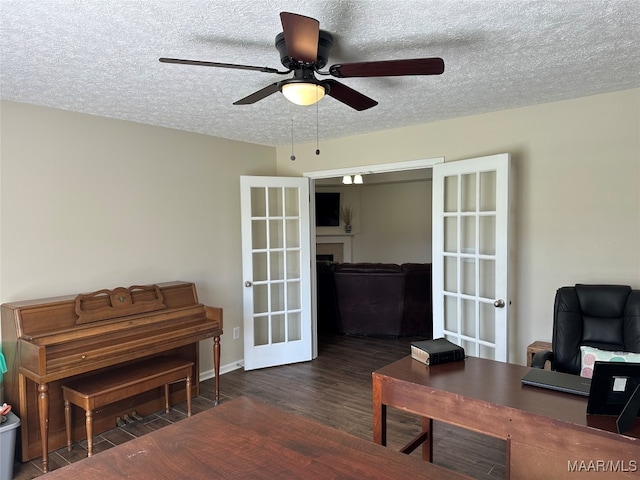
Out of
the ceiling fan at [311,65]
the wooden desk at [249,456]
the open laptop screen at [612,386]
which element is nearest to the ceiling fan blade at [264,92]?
the ceiling fan at [311,65]

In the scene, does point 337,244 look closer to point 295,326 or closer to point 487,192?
point 295,326

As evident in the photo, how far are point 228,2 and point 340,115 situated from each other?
1908 millimetres

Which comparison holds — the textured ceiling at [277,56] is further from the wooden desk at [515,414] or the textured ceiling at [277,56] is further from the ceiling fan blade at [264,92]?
the wooden desk at [515,414]

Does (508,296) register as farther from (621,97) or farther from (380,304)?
(380,304)

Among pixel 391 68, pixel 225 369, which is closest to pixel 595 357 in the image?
pixel 391 68

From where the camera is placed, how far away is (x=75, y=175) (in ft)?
10.8

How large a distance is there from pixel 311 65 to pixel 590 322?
7.82 feet

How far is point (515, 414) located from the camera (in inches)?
67.9

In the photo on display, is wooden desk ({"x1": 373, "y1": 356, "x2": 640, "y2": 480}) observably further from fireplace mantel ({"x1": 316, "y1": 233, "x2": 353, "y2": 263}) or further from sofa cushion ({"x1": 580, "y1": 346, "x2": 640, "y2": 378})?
fireplace mantel ({"x1": 316, "y1": 233, "x2": 353, "y2": 263})

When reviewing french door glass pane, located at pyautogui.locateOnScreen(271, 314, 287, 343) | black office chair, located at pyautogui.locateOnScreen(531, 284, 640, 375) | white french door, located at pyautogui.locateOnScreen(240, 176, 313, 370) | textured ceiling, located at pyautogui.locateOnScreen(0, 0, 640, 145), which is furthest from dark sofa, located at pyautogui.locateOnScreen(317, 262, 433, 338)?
black office chair, located at pyautogui.locateOnScreen(531, 284, 640, 375)

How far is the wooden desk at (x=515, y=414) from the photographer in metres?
1.54

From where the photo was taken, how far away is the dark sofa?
18.5 feet

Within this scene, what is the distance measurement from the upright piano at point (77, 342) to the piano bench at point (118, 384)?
0.10 m

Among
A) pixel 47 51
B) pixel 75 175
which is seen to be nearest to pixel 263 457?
pixel 47 51
